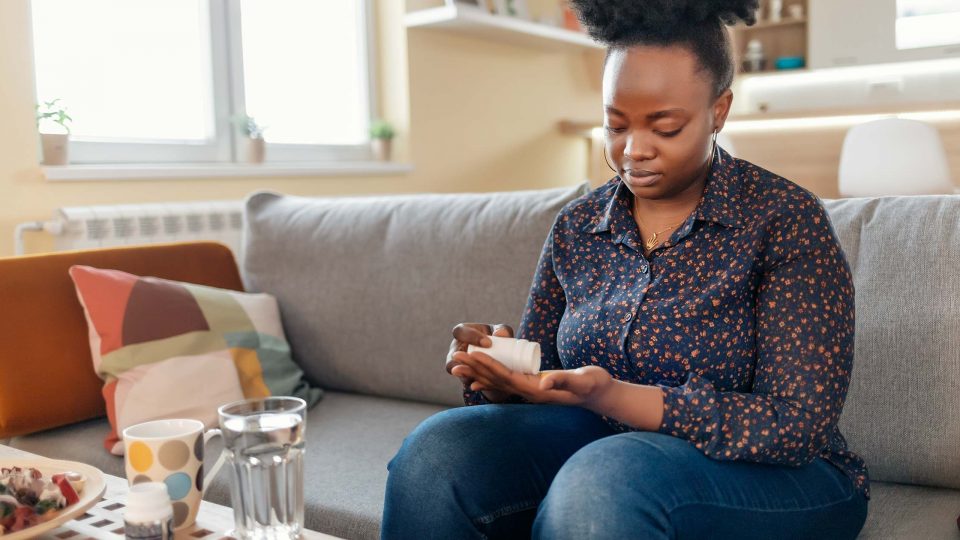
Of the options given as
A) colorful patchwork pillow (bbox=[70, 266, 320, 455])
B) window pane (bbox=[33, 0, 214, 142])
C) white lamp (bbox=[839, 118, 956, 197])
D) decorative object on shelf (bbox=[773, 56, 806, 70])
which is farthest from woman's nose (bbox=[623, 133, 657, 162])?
decorative object on shelf (bbox=[773, 56, 806, 70])

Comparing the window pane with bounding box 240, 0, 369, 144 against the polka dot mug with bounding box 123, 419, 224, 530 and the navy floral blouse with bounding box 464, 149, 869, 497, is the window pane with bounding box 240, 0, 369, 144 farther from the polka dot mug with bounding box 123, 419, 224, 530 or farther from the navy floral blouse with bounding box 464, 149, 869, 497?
the polka dot mug with bounding box 123, 419, 224, 530

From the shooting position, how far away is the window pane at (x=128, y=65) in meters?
2.68

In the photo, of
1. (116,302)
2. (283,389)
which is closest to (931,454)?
(283,389)

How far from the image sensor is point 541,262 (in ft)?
4.09

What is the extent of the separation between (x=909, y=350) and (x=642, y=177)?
19.8 inches

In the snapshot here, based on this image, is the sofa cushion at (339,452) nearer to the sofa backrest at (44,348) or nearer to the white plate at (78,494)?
the sofa backrest at (44,348)

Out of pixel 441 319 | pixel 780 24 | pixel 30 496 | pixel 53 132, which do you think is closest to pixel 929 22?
pixel 780 24

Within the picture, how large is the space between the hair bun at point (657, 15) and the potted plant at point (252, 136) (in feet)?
7.33

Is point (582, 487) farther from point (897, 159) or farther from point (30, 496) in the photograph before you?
point (897, 159)

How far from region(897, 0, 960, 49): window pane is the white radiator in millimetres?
3855

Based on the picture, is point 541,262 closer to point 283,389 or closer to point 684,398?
point 684,398

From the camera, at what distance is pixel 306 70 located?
358cm

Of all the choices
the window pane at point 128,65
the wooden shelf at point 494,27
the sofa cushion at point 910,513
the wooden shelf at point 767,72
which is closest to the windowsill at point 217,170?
the window pane at point 128,65

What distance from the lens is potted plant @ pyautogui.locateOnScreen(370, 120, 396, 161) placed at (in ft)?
12.2
